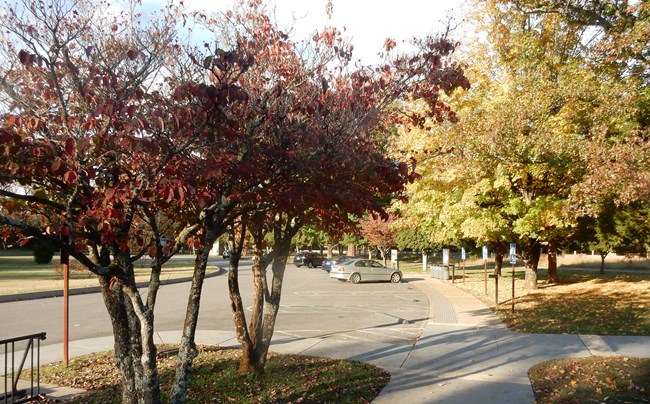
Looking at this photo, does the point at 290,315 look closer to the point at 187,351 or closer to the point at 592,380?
the point at 592,380

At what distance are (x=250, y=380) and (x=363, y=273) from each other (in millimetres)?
21271

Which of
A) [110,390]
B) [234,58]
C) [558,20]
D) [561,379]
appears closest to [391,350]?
[561,379]

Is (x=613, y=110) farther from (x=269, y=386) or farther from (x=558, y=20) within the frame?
(x=269, y=386)

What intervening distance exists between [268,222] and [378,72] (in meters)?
3.00

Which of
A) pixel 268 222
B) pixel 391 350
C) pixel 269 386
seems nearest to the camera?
pixel 269 386

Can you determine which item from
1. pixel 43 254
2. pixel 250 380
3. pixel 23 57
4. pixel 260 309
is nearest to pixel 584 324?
pixel 260 309

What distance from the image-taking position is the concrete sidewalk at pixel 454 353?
7098mm

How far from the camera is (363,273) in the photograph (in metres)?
28.5

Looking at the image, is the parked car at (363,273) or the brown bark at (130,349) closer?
the brown bark at (130,349)

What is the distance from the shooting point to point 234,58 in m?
4.25

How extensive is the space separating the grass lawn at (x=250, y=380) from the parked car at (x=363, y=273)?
62.7 ft

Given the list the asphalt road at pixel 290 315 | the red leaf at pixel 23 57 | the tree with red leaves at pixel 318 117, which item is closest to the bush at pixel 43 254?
the asphalt road at pixel 290 315

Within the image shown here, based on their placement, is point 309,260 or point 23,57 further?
point 309,260

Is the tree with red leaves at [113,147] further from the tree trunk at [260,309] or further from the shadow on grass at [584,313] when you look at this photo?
the shadow on grass at [584,313]
